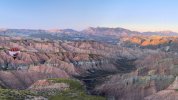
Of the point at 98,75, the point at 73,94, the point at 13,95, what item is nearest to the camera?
the point at 13,95

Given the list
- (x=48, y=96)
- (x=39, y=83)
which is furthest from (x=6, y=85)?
(x=48, y=96)

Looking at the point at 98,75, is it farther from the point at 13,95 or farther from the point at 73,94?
the point at 13,95

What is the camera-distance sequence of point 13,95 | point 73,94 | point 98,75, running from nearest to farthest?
point 13,95
point 73,94
point 98,75

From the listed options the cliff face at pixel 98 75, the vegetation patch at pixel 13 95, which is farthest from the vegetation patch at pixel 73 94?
the vegetation patch at pixel 13 95

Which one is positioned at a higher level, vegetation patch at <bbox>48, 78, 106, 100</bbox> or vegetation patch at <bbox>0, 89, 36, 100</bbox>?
vegetation patch at <bbox>0, 89, 36, 100</bbox>

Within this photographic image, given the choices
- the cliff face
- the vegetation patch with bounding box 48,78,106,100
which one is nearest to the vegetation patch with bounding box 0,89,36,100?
the vegetation patch with bounding box 48,78,106,100

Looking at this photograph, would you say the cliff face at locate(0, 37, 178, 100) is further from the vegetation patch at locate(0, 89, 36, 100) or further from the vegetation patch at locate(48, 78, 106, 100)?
the vegetation patch at locate(0, 89, 36, 100)

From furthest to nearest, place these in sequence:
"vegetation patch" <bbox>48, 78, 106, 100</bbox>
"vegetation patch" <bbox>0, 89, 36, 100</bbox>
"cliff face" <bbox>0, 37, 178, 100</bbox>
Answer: "cliff face" <bbox>0, 37, 178, 100</bbox>, "vegetation patch" <bbox>48, 78, 106, 100</bbox>, "vegetation patch" <bbox>0, 89, 36, 100</bbox>

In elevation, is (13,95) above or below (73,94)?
above

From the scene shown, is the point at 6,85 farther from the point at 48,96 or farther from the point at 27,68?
the point at 48,96

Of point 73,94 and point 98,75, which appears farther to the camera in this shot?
point 98,75

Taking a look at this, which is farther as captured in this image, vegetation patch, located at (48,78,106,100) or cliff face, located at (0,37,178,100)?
cliff face, located at (0,37,178,100)

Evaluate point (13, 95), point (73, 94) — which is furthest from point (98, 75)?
point (13, 95)
